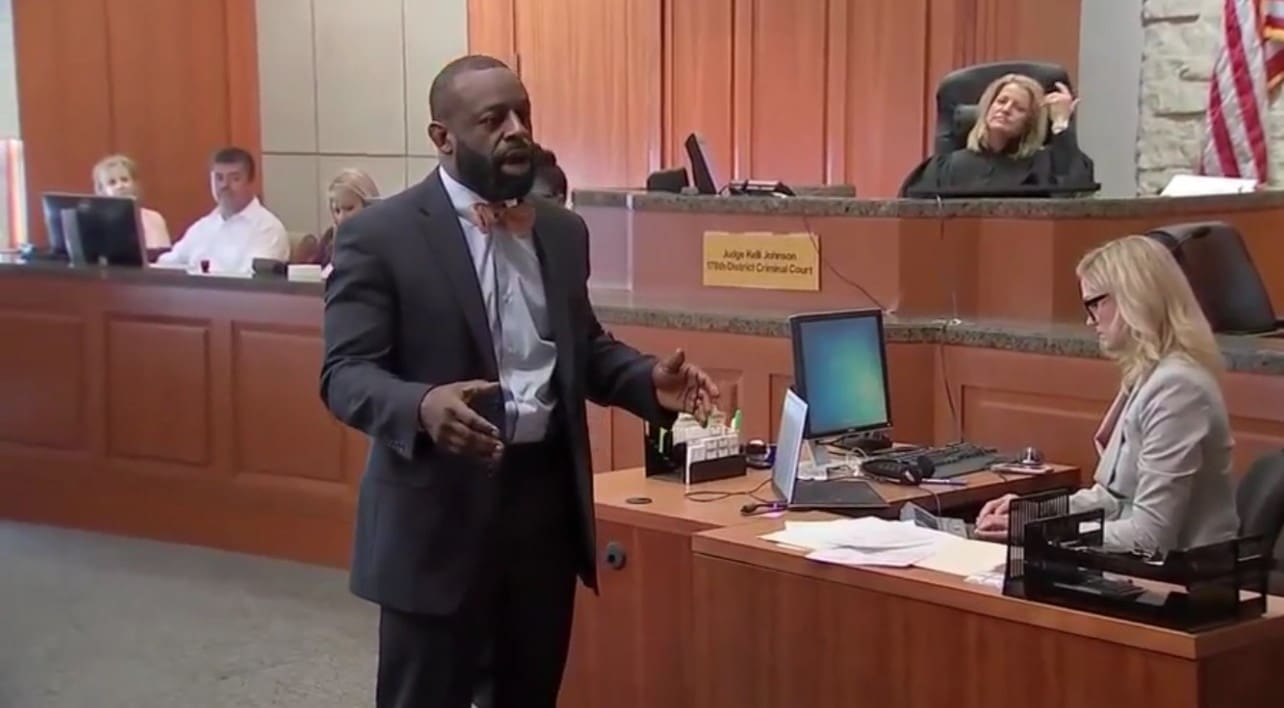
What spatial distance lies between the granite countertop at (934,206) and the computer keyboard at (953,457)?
0.72 meters

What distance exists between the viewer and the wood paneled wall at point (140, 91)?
26.8ft

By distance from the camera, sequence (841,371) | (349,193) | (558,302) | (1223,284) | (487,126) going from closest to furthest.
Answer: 1. (487,126)
2. (558,302)
3. (841,371)
4. (1223,284)
5. (349,193)

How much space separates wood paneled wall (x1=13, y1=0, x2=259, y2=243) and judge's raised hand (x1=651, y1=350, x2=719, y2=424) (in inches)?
248

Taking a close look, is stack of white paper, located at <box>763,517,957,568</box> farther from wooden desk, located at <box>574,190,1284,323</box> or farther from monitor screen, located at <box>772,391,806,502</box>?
wooden desk, located at <box>574,190,1284,323</box>

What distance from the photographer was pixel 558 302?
2.65 m

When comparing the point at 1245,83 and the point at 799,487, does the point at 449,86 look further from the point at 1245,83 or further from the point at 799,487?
the point at 1245,83

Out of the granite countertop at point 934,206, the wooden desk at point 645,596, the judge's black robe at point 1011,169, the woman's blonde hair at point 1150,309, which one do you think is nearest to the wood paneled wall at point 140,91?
the granite countertop at point 934,206

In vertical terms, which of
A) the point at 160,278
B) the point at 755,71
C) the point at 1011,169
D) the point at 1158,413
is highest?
the point at 755,71

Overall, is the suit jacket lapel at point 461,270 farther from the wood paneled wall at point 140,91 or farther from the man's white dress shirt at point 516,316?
the wood paneled wall at point 140,91

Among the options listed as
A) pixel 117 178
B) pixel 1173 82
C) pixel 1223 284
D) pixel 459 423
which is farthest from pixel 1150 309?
pixel 117 178

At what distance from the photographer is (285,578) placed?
5621 mm

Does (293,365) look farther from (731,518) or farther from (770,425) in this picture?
(731,518)

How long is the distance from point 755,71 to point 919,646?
461 centimetres

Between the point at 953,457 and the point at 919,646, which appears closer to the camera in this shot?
the point at 919,646
